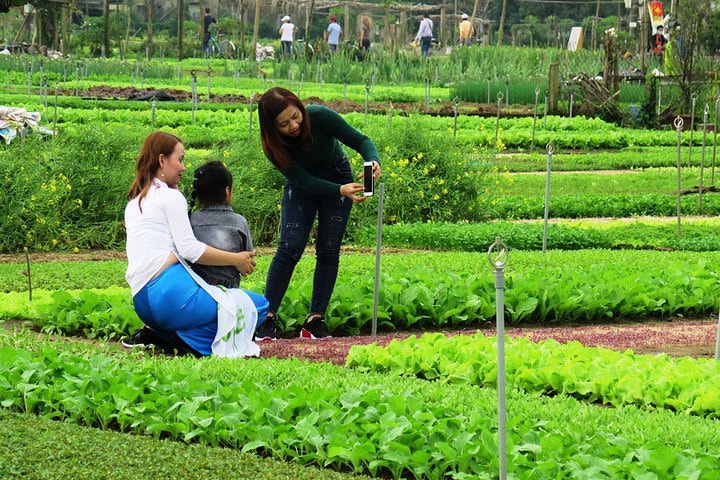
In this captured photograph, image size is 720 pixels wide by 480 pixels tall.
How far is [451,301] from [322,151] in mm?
1389

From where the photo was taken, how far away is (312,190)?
28.2 ft

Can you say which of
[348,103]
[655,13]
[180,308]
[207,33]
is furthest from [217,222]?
[207,33]

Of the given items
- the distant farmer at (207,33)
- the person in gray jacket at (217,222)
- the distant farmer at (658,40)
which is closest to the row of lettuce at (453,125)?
the person in gray jacket at (217,222)

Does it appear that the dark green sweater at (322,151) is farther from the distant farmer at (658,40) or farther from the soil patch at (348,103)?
the distant farmer at (658,40)

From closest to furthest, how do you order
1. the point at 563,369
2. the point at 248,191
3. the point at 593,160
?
1. the point at 563,369
2. the point at 248,191
3. the point at 593,160

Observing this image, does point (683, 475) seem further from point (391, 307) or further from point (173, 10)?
point (173, 10)

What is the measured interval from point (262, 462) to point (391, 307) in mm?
3357

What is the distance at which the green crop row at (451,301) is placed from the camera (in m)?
8.75

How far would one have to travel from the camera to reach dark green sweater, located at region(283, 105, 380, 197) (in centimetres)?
860

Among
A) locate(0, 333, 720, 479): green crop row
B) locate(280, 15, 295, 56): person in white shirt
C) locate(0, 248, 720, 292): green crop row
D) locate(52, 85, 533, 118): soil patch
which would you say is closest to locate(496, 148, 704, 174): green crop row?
locate(52, 85, 533, 118): soil patch

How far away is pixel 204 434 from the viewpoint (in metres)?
6.20

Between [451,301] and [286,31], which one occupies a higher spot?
[286,31]

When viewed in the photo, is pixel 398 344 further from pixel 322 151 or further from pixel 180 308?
pixel 322 151

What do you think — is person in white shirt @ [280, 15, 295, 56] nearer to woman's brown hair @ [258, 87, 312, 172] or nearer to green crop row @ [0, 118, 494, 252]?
green crop row @ [0, 118, 494, 252]
